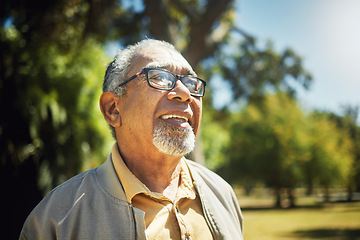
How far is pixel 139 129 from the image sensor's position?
1.86 m

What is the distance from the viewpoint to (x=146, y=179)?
6.26ft

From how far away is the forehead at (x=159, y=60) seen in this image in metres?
1.94

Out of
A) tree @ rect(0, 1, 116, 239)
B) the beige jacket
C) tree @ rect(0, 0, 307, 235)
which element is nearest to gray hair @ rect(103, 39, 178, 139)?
the beige jacket

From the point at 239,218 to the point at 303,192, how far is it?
5869 cm

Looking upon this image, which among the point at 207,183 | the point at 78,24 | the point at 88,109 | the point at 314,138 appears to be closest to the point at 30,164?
the point at 88,109

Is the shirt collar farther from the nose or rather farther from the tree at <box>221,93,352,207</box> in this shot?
the tree at <box>221,93,352,207</box>

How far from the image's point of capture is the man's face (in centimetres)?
181

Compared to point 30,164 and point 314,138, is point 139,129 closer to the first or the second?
point 30,164

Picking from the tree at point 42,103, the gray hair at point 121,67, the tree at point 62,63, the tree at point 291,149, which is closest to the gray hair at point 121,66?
the gray hair at point 121,67

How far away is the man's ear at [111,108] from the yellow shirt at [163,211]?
0.68ft

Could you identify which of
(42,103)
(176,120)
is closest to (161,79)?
(176,120)

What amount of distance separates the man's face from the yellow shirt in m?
0.21

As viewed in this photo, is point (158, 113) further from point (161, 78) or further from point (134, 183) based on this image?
point (134, 183)

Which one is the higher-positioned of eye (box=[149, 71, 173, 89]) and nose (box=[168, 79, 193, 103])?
eye (box=[149, 71, 173, 89])
